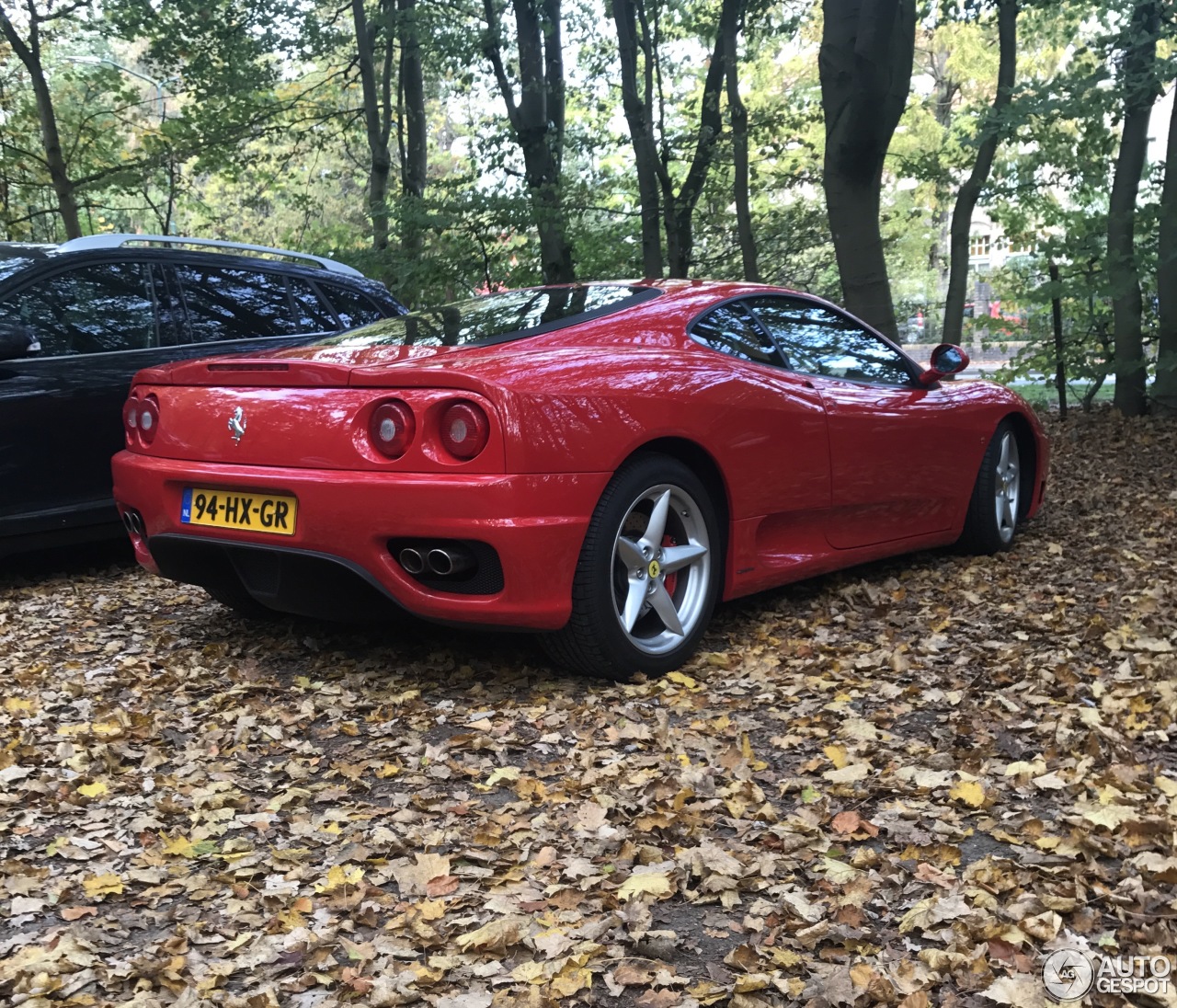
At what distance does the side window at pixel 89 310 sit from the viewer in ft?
17.1

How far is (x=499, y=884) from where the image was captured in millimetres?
2484

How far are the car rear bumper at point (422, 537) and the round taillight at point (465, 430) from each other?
9cm

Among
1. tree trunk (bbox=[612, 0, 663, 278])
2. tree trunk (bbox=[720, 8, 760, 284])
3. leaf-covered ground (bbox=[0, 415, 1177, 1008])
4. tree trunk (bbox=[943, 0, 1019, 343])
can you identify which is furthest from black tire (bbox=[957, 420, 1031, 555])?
tree trunk (bbox=[720, 8, 760, 284])

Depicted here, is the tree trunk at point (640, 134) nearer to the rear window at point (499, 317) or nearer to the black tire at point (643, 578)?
the rear window at point (499, 317)

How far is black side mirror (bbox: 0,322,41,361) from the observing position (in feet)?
16.3

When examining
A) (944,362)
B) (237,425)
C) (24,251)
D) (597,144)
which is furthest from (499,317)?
(597,144)

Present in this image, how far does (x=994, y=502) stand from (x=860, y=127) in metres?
3.88

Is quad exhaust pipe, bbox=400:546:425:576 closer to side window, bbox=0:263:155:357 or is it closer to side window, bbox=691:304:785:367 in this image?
side window, bbox=691:304:785:367

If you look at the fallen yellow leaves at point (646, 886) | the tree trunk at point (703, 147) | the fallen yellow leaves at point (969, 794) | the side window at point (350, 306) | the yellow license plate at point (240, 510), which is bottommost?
the fallen yellow leaves at point (969, 794)

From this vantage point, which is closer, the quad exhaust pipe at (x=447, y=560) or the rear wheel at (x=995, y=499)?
the quad exhaust pipe at (x=447, y=560)

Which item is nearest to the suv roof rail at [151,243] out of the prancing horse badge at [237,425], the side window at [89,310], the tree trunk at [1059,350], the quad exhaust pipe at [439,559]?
the side window at [89,310]

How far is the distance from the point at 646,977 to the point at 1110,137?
14.5m

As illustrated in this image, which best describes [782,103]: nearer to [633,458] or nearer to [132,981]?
[633,458]

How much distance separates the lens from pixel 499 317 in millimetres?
4141
